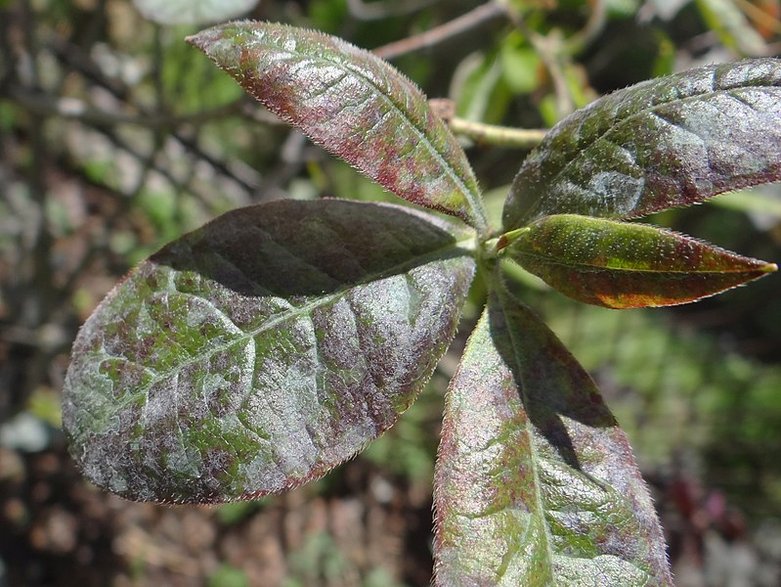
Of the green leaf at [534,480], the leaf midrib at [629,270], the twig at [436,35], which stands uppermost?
the twig at [436,35]

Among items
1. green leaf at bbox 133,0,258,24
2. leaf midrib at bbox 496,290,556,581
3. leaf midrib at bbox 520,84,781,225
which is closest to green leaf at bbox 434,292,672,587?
leaf midrib at bbox 496,290,556,581

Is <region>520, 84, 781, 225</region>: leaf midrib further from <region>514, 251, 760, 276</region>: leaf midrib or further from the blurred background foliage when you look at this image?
the blurred background foliage

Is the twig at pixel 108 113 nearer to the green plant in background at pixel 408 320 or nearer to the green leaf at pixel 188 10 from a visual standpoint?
the green leaf at pixel 188 10

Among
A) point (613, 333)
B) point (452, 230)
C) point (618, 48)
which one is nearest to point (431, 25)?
point (618, 48)

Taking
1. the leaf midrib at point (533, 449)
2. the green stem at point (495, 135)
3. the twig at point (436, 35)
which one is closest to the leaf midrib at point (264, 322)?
the leaf midrib at point (533, 449)

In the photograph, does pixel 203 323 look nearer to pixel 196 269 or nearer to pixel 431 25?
pixel 196 269

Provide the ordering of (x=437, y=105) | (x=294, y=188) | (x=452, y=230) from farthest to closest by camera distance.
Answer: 1. (x=294, y=188)
2. (x=437, y=105)
3. (x=452, y=230)
